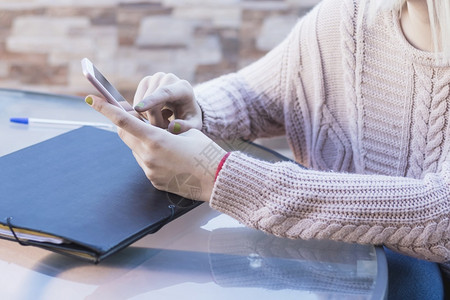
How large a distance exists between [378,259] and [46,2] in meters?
1.87

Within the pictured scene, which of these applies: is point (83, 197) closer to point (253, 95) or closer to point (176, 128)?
point (176, 128)

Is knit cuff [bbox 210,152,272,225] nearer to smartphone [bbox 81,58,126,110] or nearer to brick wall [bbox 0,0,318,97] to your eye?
smartphone [bbox 81,58,126,110]

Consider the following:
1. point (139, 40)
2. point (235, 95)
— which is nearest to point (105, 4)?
point (139, 40)

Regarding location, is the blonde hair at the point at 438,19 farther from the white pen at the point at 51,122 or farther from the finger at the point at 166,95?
the white pen at the point at 51,122

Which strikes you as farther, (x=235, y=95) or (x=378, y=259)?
(x=235, y=95)

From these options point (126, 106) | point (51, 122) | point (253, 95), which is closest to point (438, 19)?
point (253, 95)

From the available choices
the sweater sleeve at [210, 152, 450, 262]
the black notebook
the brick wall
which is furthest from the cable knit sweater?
the brick wall

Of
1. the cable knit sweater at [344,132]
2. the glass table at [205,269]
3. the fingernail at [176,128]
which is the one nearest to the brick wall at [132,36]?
the cable knit sweater at [344,132]

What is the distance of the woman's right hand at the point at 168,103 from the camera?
85 cm

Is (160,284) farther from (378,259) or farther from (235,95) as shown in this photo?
(235,95)

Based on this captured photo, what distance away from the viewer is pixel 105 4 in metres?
2.19

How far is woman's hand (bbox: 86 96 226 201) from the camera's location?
751 millimetres

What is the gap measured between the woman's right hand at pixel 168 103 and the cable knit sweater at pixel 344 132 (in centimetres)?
5

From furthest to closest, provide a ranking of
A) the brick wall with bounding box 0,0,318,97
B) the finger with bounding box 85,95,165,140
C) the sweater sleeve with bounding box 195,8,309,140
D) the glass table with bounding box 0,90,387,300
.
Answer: the brick wall with bounding box 0,0,318,97, the sweater sleeve with bounding box 195,8,309,140, the finger with bounding box 85,95,165,140, the glass table with bounding box 0,90,387,300
